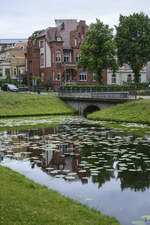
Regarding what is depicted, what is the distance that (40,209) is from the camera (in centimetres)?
895

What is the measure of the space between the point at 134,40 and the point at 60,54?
598 inches

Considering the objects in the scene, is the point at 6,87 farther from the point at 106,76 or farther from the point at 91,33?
the point at 106,76

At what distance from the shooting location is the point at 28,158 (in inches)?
652

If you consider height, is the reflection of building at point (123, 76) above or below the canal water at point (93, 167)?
above

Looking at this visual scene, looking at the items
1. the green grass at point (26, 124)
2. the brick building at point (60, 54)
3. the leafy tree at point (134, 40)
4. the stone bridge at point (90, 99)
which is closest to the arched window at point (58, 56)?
the brick building at point (60, 54)

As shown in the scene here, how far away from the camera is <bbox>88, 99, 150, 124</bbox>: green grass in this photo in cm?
3319

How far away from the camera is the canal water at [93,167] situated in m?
10.4

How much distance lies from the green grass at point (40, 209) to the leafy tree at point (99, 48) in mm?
48776

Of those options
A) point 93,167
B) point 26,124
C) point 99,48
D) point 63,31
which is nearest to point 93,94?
point 26,124

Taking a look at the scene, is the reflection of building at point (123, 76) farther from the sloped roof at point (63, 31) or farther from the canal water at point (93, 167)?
the canal water at point (93, 167)

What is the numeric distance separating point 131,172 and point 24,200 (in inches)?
211

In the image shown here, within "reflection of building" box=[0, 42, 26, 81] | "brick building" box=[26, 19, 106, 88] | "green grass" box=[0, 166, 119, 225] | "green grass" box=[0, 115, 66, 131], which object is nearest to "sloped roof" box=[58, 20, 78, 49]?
"brick building" box=[26, 19, 106, 88]

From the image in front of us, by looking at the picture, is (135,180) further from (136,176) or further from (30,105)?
(30,105)

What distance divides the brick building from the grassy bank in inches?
816
